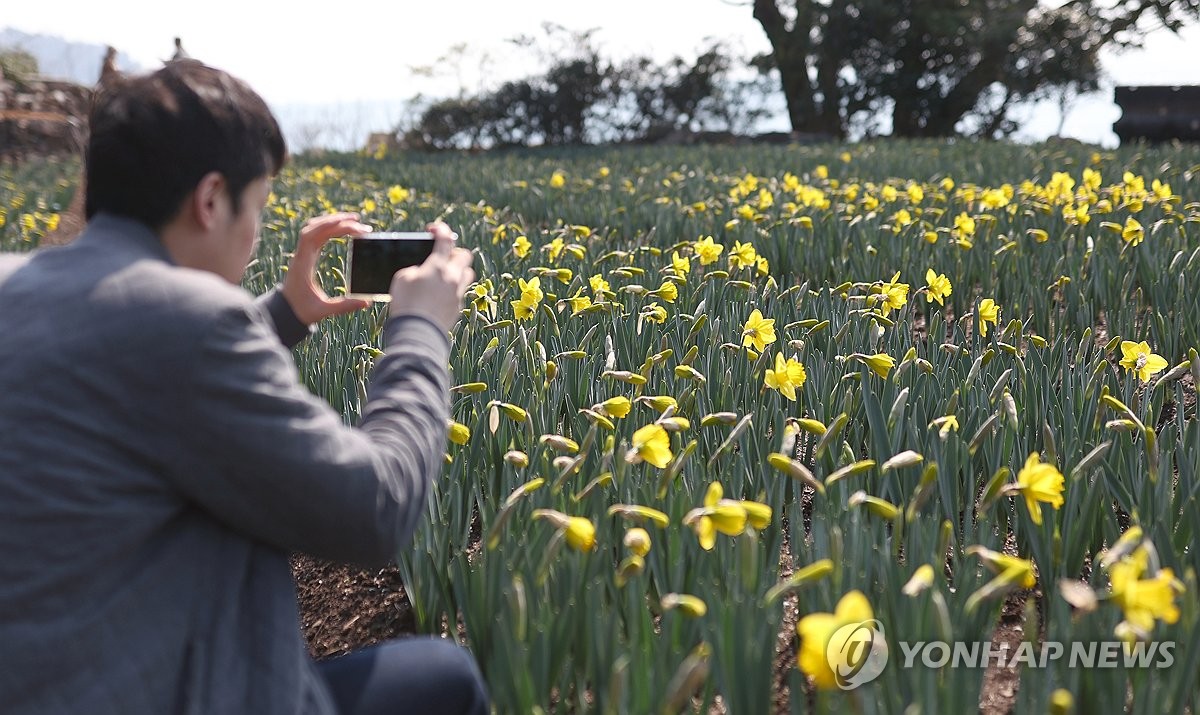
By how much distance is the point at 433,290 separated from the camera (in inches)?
57.9

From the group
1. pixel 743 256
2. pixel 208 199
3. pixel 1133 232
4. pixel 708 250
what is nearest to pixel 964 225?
pixel 1133 232

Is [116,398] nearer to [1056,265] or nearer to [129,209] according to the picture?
[129,209]

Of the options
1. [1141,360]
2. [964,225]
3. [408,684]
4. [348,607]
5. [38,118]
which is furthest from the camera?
[38,118]

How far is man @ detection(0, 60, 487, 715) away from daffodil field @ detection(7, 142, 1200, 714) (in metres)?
0.30

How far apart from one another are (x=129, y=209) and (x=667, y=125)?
870 inches

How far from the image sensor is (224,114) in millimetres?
1235

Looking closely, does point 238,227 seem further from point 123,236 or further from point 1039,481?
point 1039,481

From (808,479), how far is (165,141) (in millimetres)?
1015

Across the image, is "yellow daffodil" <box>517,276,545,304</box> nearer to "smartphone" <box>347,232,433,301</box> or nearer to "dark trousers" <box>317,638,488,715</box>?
"smartphone" <box>347,232,433,301</box>

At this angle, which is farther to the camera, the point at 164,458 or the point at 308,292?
the point at 308,292

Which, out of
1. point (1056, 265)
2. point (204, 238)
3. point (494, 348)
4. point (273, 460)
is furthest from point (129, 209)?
point (1056, 265)

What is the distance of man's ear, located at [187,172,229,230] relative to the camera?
1.24 metres

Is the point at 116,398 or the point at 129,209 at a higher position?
the point at 129,209

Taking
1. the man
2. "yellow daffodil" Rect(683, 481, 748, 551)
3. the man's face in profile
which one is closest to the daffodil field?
"yellow daffodil" Rect(683, 481, 748, 551)
